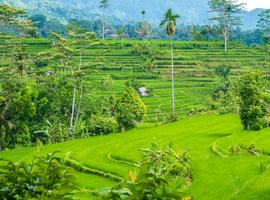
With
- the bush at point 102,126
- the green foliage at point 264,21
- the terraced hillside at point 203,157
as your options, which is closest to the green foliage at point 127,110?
the bush at point 102,126

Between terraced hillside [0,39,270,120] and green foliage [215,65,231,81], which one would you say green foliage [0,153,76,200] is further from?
green foliage [215,65,231,81]

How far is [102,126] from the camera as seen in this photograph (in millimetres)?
42812

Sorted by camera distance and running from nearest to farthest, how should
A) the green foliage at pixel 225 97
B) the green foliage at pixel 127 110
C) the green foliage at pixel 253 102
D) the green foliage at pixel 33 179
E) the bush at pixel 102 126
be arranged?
the green foliage at pixel 33 179, the green foliage at pixel 253 102, the bush at pixel 102 126, the green foliage at pixel 127 110, the green foliage at pixel 225 97

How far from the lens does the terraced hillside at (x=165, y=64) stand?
58.8 m

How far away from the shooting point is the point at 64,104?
46.1 m

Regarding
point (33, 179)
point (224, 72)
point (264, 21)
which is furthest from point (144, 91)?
point (264, 21)

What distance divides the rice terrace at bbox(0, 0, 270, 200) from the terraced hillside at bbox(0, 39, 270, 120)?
0.18 m

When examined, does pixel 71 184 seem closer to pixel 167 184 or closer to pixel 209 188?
pixel 167 184

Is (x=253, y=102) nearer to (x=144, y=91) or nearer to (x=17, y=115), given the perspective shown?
(x=17, y=115)

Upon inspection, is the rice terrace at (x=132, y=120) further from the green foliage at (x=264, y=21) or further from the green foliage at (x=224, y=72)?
the green foliage at (x=264, y=21)

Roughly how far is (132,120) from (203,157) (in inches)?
779

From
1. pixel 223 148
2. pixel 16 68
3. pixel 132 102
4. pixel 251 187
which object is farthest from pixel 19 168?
pixel 16 68

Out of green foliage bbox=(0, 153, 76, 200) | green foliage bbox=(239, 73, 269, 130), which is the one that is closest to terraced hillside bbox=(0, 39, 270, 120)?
green foliage bbox=(239, 73, 269, 130)

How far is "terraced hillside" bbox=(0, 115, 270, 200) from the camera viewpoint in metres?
14.2
